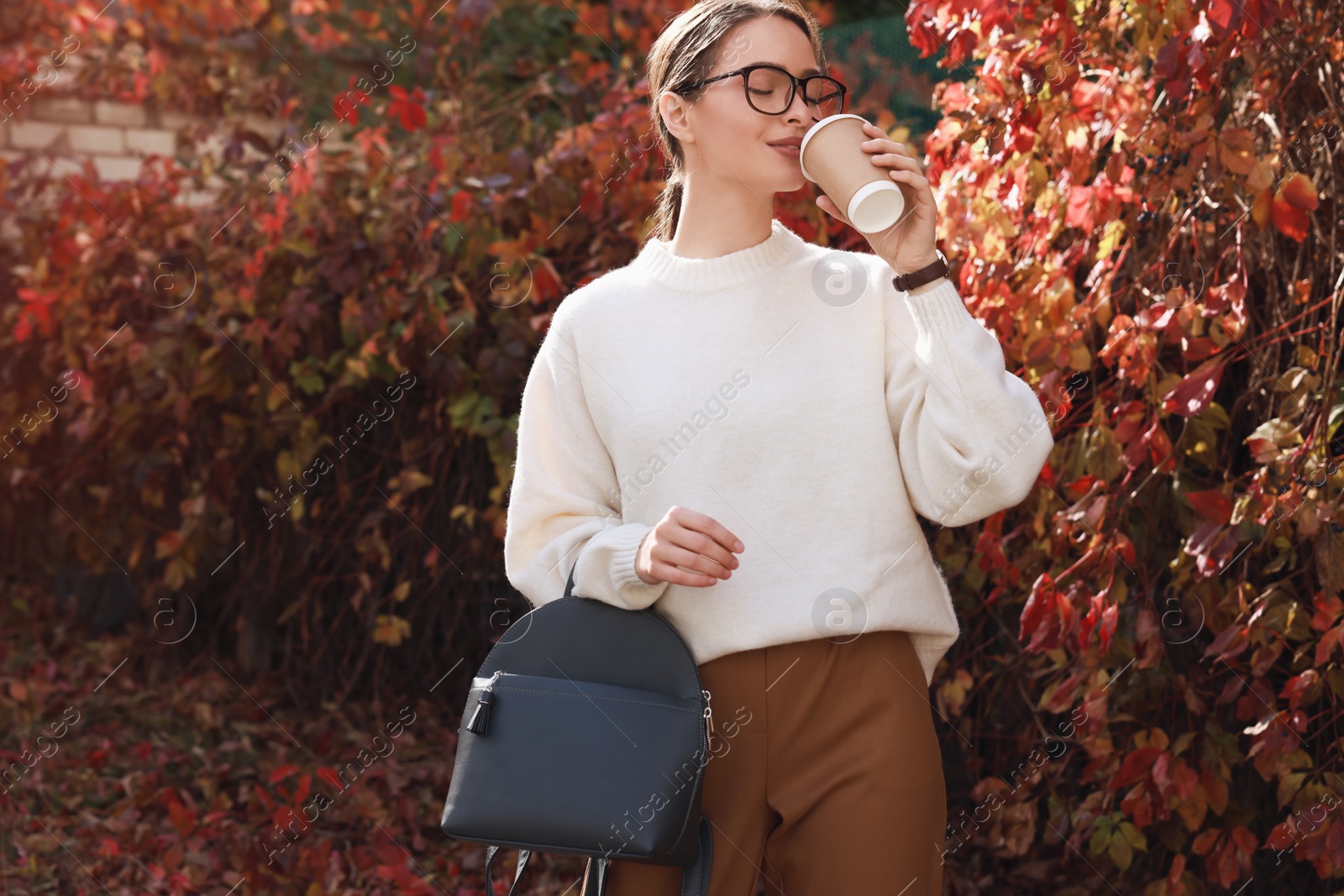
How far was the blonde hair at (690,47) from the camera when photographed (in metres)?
1.68

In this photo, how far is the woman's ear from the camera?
174cm

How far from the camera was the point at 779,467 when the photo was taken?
1.64 m

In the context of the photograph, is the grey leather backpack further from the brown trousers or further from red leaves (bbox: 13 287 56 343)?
red leaves (bbox: 13 287 56 343)

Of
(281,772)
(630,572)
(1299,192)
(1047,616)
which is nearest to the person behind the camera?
(630,572)

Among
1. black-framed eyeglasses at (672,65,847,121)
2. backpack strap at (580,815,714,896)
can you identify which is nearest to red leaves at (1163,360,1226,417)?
black-framed eyeglasses at (672,65,847,121)

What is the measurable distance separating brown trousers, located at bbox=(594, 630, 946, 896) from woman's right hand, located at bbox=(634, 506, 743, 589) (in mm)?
194

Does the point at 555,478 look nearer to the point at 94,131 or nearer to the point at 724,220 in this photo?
the point at 724,220

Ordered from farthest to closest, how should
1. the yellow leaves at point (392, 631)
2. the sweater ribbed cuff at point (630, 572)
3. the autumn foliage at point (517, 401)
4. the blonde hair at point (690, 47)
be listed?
the yellow leaves at point (392, 631) < the autumn foliage at point (517, 401) < the blonde hair at point (690, 47) < the sweater ribbed cuff at point (630, 572)

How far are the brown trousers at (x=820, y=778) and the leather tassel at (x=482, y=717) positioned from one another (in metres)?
0.26

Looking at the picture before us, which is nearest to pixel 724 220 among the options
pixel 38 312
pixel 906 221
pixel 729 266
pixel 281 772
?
pixel 729 266

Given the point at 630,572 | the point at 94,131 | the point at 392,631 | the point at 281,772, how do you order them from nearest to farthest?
the point at 630,572
the point at 281,772
the point at 392,631
the point at 94,131

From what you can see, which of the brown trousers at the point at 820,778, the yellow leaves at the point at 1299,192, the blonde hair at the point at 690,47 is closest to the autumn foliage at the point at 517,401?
the yellow leaves at the point at 1299,192

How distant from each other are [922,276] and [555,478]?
0.58 metres

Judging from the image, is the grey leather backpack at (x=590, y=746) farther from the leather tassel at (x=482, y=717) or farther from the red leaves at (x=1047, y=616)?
the red leaves at (x=1047, y=616)
